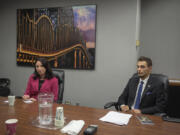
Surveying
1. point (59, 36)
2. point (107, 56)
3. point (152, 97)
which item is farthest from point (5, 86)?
point (152, 97)

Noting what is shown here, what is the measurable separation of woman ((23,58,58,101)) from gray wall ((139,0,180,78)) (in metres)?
2.07

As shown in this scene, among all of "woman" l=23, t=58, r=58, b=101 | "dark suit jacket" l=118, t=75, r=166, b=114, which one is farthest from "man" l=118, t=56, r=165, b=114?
"woman" l=23, t=58, r=58, b=101

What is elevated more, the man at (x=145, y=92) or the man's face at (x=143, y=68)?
the man's face at (x=143, y=68)

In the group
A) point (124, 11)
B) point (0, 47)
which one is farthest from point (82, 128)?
point (0, 47)

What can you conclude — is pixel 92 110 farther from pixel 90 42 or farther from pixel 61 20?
pixel 61 20

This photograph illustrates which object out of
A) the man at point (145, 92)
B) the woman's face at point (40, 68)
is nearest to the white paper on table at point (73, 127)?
the man at point (145, 92)

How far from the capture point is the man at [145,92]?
1.97 m

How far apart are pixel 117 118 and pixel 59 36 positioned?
2285mm

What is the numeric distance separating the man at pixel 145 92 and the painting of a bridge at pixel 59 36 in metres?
1.15

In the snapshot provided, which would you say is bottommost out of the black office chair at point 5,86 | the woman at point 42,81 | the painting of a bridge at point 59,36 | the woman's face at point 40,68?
the black office chair at point 5,86

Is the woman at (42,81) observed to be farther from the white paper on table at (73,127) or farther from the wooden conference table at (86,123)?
the white paper on table at (73,127)

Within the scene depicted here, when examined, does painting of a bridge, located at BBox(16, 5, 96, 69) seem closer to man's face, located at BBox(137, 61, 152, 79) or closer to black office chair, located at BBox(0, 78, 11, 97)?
black office chair, located at BBox(0, 78, 11, 97)

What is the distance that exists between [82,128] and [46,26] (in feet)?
8.64

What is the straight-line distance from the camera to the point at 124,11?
2.90m
